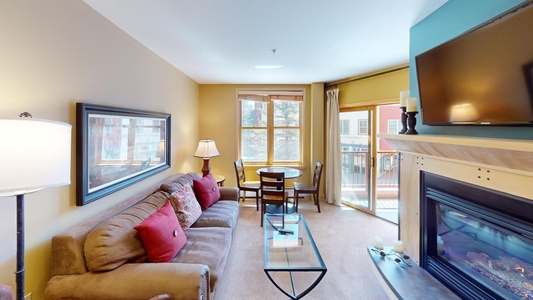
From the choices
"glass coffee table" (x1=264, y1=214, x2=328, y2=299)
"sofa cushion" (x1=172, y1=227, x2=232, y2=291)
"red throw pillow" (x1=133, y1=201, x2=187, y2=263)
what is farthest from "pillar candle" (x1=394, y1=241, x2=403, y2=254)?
"red throw pillow" (x1=133, y1=201, x2=187, y2=263)

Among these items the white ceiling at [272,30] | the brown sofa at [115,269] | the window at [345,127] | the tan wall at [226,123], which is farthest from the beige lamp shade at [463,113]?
the tan wall at [226,123]

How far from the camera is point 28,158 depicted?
99 cm

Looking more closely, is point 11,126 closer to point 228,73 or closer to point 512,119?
point 512,119

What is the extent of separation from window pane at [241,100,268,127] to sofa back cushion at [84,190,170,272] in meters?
3.41

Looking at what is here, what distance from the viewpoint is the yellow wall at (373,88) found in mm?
3472

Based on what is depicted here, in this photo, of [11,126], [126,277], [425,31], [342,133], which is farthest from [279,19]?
[342,133]

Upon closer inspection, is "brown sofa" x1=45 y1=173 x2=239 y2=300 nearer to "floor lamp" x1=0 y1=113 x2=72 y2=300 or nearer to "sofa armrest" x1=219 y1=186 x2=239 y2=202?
"floor lamp" x1=0 y1=113 x2=72 y2=300

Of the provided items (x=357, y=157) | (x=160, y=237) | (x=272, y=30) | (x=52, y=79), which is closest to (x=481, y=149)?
(x=272, y=30)

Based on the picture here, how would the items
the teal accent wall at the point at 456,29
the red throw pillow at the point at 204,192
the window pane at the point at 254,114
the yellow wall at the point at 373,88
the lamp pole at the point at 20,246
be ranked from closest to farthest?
the lamp pole at the point at 20,246 < the teal accent wall at the point at 456,29 < the red throw pillow at the point at 204,192 < the yellow wall at the point at 373,88 < the window pane at the point at 254,114

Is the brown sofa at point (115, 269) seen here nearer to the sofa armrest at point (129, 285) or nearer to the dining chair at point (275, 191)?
the sofa armrest at point (129, 285)

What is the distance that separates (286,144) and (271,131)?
440mm

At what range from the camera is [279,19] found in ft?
6.84

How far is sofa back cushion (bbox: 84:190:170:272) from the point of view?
153cm

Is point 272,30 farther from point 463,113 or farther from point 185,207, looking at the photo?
point 185,207
